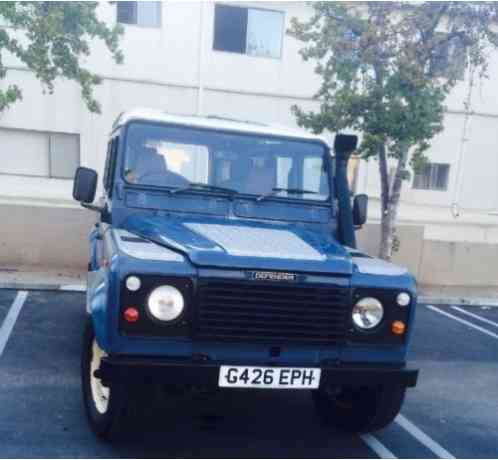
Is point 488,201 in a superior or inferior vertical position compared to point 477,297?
superior

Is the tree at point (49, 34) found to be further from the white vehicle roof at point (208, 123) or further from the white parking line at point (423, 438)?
the white parking line at point (423, 438)

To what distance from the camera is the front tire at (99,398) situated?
343cm

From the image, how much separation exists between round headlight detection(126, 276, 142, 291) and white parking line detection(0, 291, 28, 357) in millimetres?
3130

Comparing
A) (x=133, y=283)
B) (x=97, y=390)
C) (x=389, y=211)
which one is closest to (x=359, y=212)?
(x=133, y=283)

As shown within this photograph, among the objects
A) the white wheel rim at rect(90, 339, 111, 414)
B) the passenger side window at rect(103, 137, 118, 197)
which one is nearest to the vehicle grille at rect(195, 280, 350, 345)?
the white wheel rim at rect(90, 339, 111, 414)

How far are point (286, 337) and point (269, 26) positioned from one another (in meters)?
11.3

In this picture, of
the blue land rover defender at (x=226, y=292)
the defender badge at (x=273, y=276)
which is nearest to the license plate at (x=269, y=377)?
the blue land rover defender at (x=226, y=292)

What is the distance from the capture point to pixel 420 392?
17.6 ft

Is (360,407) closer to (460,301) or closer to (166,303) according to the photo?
(166,303)

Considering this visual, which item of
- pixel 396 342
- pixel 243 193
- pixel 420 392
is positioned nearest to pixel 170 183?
pixel 243 193

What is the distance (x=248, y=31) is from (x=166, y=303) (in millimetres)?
11235

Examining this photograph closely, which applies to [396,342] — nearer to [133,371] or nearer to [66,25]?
[133,371]

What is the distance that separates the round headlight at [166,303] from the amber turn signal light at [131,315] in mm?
87

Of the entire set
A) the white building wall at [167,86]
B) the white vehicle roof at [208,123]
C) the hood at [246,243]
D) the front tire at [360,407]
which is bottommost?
the front tire at [360,407]
